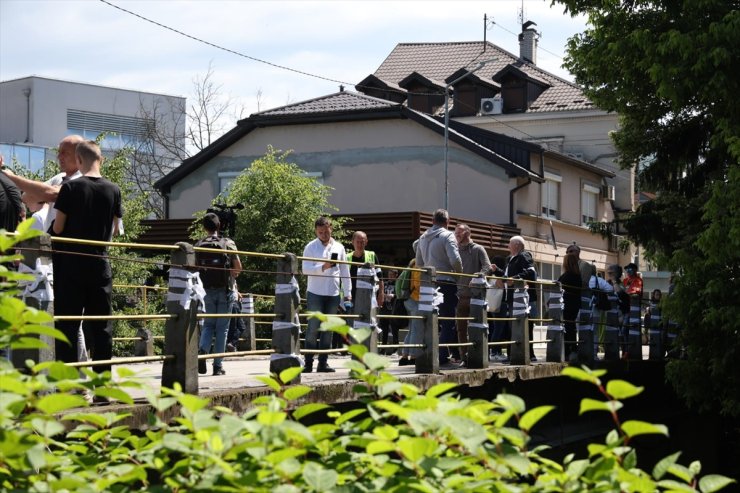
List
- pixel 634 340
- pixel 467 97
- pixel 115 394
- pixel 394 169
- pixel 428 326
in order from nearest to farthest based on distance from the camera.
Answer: pixel 115 394 → pixel 428 326 → pixel 634 340 → pixel 394 169 → pixel 467 97

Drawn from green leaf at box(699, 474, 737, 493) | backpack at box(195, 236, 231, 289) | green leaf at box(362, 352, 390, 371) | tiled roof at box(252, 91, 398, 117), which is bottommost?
green leaf at box(699, 474, 737, 493)

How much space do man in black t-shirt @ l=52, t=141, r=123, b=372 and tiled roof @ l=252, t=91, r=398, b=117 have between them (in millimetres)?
34759

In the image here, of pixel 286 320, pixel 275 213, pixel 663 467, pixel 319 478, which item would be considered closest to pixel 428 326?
pixel 286 320

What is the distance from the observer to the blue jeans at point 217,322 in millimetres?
11852

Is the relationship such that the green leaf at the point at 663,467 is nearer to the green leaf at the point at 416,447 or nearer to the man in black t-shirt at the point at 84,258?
the green leaf at the point at 416,447

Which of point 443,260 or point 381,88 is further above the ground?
point 381,88

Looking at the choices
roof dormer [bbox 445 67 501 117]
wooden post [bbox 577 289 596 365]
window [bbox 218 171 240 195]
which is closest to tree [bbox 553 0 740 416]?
wooden post [bbox 577 289 596 365]

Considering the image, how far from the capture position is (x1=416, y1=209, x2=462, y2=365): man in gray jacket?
547 inches

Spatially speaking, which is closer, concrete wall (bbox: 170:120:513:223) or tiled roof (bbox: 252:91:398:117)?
concrete wall (bbox: 170:120:513:223)

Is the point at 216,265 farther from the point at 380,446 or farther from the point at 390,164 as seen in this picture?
the point at 390,164

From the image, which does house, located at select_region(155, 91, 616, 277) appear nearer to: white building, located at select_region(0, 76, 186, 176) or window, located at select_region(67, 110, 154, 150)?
white building, located at select_region(0, 76, 186, 176)

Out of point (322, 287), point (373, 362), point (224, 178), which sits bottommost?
point (373, 362)

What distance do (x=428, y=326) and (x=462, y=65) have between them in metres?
46.6

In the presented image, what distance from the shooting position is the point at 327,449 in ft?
13.2
